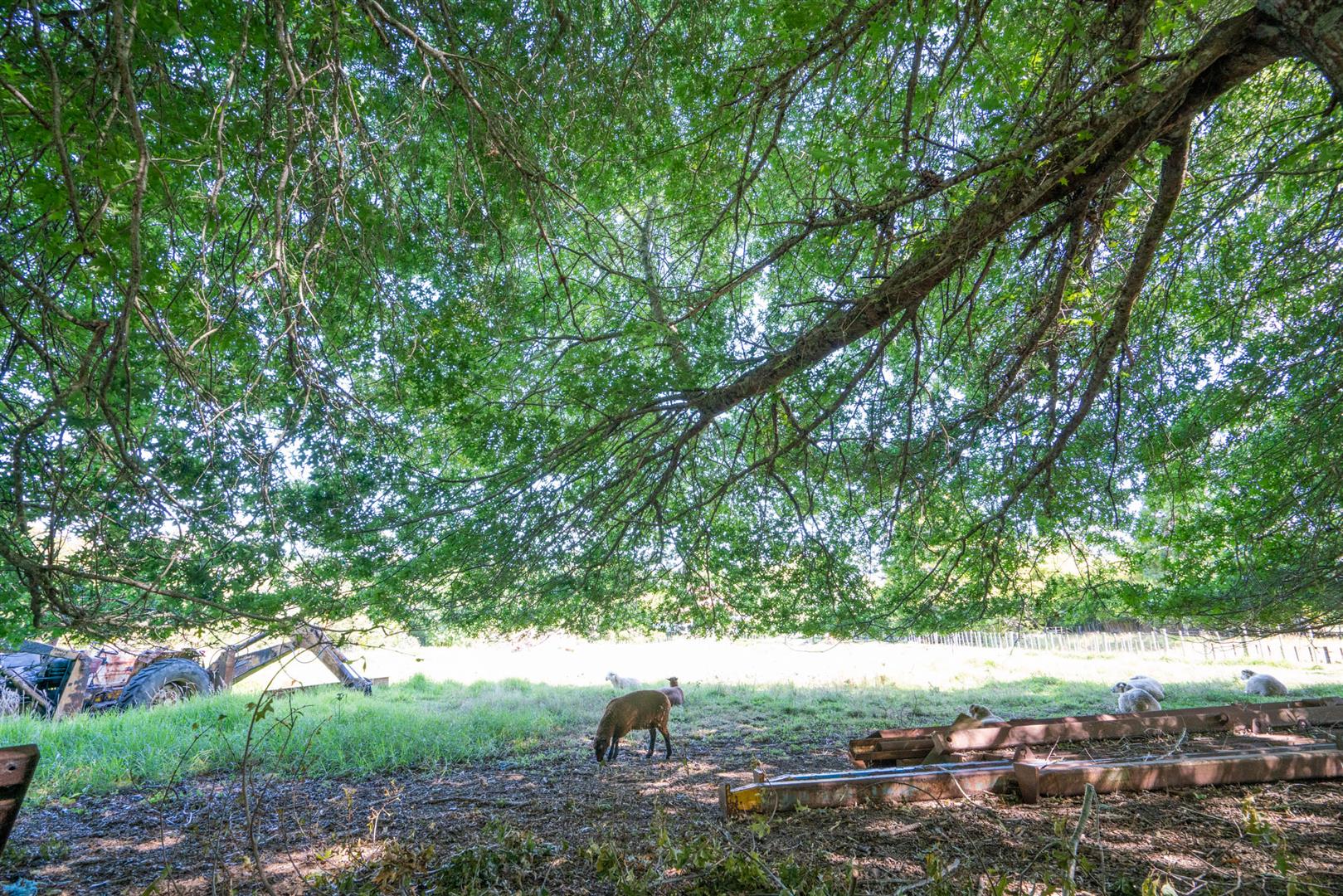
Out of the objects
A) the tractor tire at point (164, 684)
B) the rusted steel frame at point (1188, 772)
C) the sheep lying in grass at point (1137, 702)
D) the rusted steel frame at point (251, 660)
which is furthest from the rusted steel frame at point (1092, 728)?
the tractor tire at point (164, 684)

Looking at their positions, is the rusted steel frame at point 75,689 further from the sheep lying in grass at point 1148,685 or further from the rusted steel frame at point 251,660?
the sheep lying in grass at point 1148,685

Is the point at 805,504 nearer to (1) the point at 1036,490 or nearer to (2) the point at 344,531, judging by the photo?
(1) the point at 1036,490

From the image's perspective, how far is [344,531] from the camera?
534 centimetres

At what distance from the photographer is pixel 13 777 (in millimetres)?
3564

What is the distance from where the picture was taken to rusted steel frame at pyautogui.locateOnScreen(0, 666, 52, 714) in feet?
30.1

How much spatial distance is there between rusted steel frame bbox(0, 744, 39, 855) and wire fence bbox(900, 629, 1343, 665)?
1542 centimetres

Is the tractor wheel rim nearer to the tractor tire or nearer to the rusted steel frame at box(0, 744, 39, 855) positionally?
the tractor tire

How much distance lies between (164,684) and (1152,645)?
23.0 meters

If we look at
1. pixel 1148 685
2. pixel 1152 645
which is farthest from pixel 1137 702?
pixel 1152 645

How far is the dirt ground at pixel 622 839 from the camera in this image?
3.57 metres

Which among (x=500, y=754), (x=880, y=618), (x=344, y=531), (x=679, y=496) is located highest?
(x=679, y=496)

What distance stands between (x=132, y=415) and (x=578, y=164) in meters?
3.53

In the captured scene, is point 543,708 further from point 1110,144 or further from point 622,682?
point 1110,144

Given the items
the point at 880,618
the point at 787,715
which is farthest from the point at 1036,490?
the point at 787,715
